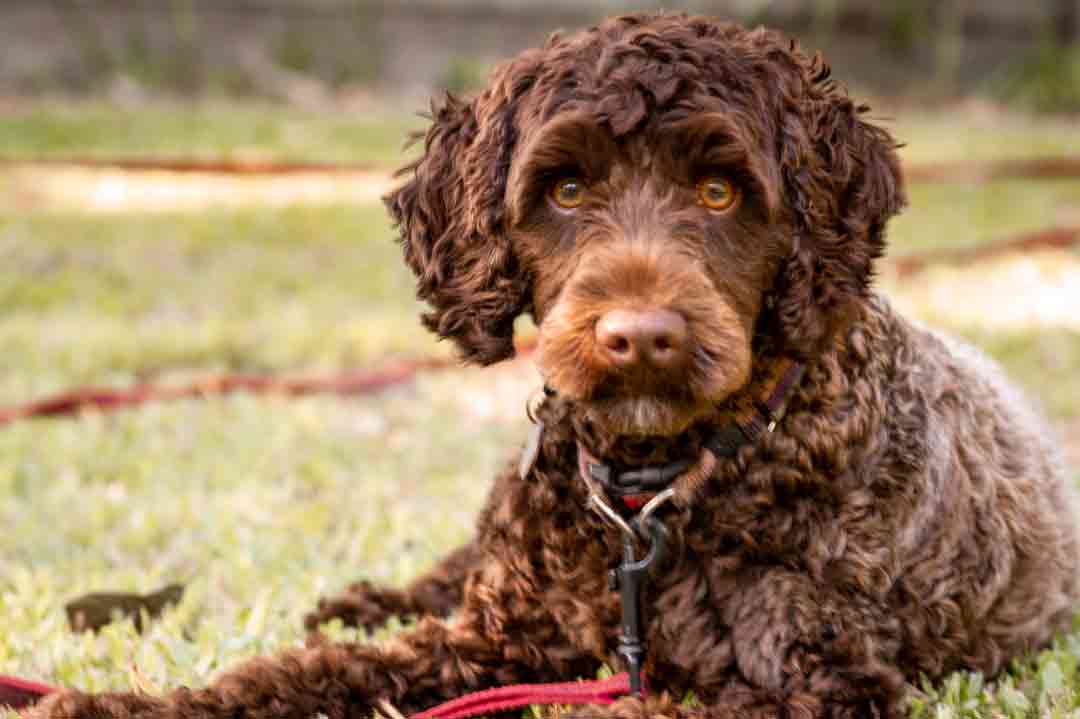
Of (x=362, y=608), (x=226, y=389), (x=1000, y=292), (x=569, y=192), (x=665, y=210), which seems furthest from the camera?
(x=1000, y=292)

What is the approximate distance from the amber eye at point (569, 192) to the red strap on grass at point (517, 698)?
1.22m

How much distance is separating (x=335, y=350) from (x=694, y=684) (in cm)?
630

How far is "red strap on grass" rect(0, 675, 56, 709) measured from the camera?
3.51 metres

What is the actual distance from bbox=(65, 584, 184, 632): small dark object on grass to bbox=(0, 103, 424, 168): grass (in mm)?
9217

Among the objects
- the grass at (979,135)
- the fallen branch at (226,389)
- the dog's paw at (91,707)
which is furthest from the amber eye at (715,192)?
the grass at (979,135)

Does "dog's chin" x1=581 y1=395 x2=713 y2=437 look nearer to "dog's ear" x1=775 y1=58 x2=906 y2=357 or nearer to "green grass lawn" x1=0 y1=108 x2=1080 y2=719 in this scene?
"dog's ear" x1=775 y1=58 x2=906 y2=357

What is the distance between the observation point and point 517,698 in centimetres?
341

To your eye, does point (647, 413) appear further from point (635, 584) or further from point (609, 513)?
point (635, 584)

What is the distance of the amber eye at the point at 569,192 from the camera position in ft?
10.7

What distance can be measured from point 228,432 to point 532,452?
12.8 feet

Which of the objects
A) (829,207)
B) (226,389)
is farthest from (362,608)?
(226,389)

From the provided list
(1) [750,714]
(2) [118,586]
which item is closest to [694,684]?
(1) [750,714]

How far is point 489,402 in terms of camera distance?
8.12 m

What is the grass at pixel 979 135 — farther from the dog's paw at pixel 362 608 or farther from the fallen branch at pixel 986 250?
the dog's paw at pixel 362 608
